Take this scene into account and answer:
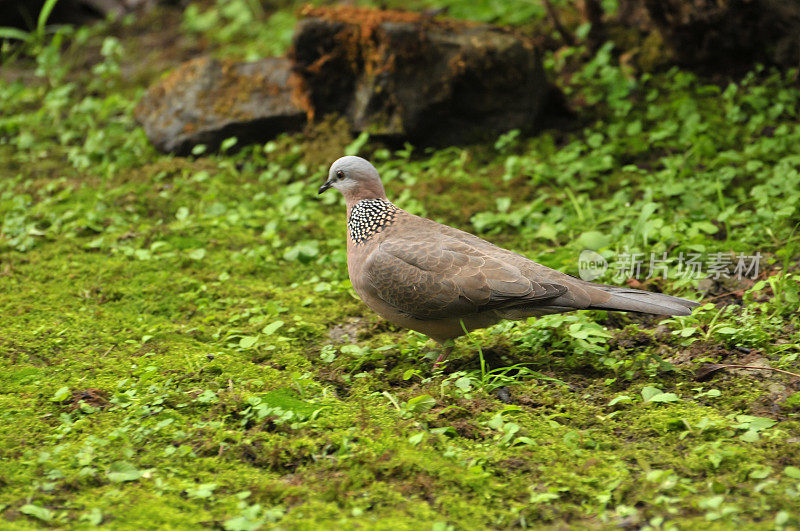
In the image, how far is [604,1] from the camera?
8969mm

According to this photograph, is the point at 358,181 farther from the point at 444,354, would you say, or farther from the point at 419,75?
the point at 419,75

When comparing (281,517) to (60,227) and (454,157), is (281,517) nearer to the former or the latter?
(60,227)

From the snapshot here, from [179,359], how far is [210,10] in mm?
8420

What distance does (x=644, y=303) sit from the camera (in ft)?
13.5

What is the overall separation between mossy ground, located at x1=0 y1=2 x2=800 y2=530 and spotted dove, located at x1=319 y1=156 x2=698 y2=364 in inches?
9.4

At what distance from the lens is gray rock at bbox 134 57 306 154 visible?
7.82 metres

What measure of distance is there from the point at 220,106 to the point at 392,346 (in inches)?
168

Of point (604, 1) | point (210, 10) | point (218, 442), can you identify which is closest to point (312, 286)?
point (218, 442)

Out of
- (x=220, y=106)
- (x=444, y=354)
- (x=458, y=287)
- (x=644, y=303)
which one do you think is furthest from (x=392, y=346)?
(x=220, y=106)

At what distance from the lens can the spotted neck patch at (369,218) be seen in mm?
4742

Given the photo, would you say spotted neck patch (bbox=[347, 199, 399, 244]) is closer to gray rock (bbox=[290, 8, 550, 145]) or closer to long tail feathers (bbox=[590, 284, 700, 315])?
long tail feathers (bbox=[590, 284, 700, 315])

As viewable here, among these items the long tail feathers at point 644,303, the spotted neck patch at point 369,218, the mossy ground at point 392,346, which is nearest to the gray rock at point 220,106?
the mossy ground at point 392,346

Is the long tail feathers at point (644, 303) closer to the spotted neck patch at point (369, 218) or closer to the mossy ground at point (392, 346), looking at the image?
the mossy ground at point (392, 346)

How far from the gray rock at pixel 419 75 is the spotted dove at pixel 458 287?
2.98 meters
